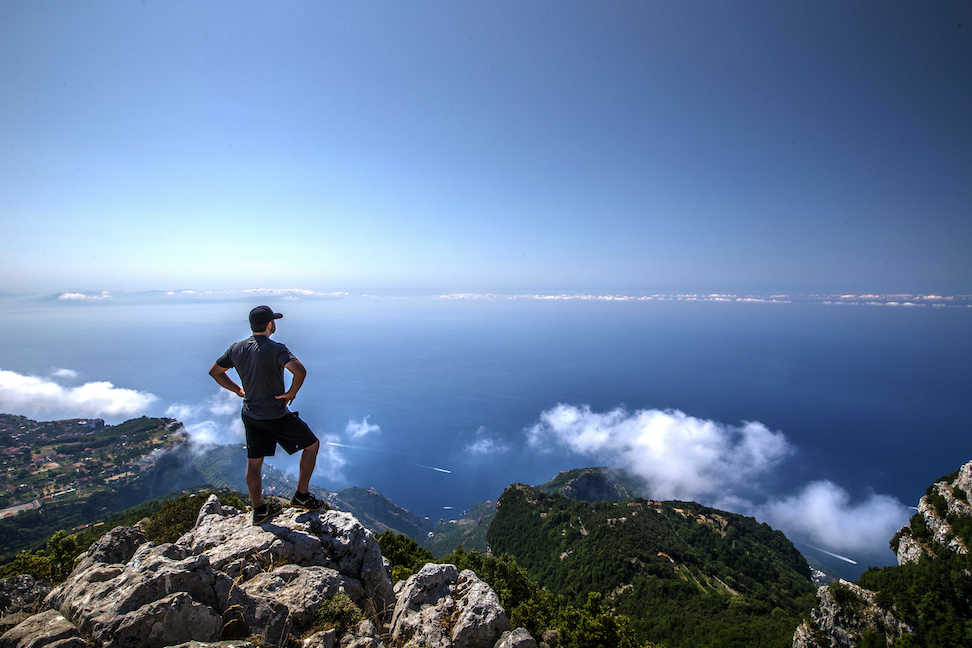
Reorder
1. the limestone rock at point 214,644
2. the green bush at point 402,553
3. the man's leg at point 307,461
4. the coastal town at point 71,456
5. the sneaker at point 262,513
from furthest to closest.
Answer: the coastal town at point 71,456 < the green bush at point 402,553 < the sneaker at point 262,513 < the man's leg at point 307,461 < the limestone rock at point 214,644

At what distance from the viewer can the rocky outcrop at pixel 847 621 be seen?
1108 inches

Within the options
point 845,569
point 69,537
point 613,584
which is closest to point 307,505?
point 69,537

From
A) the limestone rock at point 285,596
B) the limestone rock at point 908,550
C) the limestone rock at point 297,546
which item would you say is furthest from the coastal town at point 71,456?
the limestone rock at point 908,550

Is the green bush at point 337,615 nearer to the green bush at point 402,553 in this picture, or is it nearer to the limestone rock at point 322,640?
the limestone rock at point 322,640

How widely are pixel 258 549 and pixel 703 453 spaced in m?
244

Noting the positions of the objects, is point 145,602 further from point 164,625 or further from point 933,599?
point 933,599

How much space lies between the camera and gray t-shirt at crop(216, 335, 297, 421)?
5.96 meters

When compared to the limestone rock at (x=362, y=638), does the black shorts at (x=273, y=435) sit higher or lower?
higher

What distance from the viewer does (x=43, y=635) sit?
402 cm

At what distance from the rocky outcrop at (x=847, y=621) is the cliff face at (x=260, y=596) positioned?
4091 cm

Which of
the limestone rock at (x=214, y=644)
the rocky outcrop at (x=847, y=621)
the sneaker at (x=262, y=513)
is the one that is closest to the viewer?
the limestone rock at (x=214, y=644)

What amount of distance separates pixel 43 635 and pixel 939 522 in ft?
195

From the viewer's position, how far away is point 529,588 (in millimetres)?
25391

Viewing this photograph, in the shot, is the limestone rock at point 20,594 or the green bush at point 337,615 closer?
the limestone rock at point 20,594
